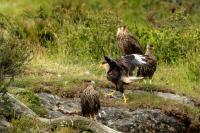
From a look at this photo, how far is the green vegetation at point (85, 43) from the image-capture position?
16.6m

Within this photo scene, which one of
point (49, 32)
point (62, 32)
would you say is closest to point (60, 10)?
point (49, 32)

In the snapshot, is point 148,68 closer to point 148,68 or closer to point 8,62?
point 148,68

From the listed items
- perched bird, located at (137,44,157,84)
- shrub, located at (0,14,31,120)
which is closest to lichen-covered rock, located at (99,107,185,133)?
perched bird, located at (137,44,157,84)

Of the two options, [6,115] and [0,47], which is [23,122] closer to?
[6,115]

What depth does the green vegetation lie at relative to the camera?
54.6 ft

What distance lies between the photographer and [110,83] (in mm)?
17438

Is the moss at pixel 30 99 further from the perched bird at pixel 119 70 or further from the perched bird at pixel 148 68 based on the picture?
the perched bird at pixel 148 68

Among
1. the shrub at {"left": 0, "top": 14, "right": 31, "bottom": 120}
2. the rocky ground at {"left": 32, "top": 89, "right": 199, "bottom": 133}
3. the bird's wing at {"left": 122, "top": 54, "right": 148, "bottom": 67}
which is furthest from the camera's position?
the bird's wing at {"left": 122, "top": 54, "right": 148, "bottom": 67}

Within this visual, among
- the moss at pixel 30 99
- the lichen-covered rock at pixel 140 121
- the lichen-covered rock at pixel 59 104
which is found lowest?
the lichen-covered rock at pixel 140 121

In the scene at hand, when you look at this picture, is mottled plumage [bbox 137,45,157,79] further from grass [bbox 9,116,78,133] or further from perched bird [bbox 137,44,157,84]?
grass [bbox 9,116,78,133]

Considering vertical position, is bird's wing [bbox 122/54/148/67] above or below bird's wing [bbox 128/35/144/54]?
below

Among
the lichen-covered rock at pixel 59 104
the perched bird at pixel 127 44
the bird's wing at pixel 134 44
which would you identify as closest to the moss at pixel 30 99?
the lichen-covered rock at pixel 59 104

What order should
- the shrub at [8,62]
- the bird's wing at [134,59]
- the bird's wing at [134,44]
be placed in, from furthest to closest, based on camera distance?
the bird's wing at [134,44]
the bird's wing at [134,59]
the shrub at [8,62]

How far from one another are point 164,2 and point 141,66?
17.5 metres
